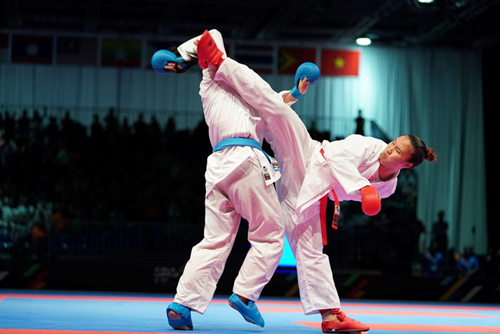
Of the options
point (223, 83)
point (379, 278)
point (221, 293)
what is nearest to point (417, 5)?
point (379, 278)

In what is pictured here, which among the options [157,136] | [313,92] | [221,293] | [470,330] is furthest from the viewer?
[313,92]

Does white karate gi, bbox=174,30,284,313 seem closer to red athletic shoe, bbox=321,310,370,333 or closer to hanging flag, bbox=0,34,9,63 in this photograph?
red athletic shoe, bbox=321,310,370,333

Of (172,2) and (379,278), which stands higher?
(172,2)

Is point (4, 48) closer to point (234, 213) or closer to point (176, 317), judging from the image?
point (234, 213)

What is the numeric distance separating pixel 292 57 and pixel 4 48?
506cm

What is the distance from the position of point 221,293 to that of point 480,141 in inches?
321

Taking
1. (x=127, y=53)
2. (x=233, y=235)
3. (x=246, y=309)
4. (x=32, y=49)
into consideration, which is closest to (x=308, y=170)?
(x=233, y=235)

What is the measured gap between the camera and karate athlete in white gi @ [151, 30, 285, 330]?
10.5ft

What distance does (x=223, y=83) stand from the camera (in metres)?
3.39

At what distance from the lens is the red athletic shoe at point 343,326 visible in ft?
10.3

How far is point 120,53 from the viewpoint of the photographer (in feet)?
39.8

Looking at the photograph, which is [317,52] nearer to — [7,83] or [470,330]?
[7,83]

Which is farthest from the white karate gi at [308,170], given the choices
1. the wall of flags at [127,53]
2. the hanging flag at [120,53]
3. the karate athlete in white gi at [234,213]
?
the hanging flag at [120,53]

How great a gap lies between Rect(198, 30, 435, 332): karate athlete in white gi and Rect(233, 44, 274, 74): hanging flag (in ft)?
28.9
